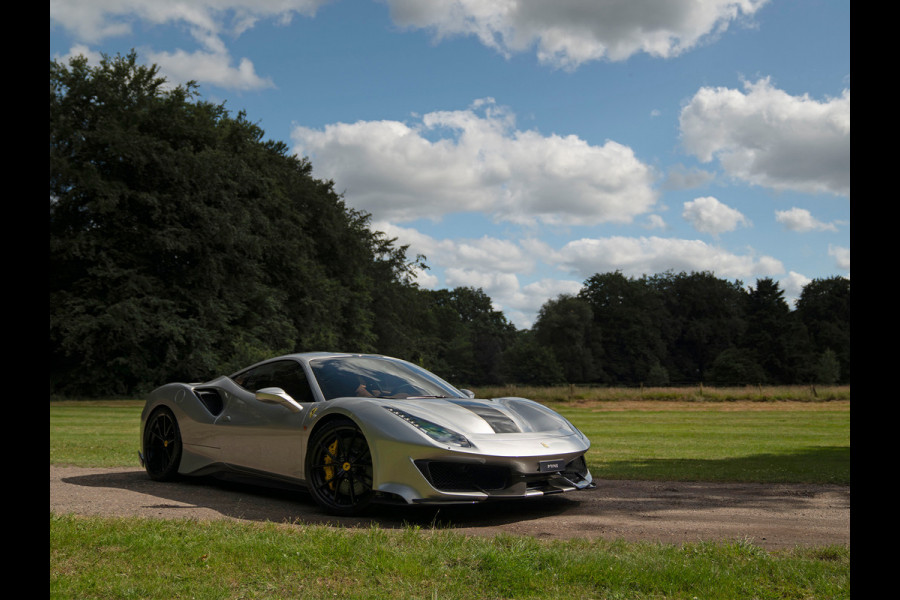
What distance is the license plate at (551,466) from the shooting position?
597 centimetres

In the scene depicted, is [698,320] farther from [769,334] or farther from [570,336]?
[570,336]

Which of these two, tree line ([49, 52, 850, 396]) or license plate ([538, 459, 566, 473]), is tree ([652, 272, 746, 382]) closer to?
tree line ([49, 52, 850, 396])

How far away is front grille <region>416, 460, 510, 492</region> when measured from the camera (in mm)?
5730

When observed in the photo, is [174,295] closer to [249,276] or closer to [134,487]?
[249,276]

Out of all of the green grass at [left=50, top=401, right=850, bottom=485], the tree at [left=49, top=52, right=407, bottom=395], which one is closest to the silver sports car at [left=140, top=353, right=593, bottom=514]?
the green grass at [left=50, top=401, right=850, bottom=485]

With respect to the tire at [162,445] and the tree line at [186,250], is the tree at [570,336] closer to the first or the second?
the tree line at [186,250]

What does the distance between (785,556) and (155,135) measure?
4022 cm

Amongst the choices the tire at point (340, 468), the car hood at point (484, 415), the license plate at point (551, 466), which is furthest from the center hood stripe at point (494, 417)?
the tire at point (340, 468)

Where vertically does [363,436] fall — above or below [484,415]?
below

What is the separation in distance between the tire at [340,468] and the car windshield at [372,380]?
525mm

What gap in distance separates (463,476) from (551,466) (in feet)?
2.43

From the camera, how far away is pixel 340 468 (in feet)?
20.2

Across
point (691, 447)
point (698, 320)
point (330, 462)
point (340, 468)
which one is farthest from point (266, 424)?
point (698, 320)

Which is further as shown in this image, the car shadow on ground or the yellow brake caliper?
the yellow brake caliper
